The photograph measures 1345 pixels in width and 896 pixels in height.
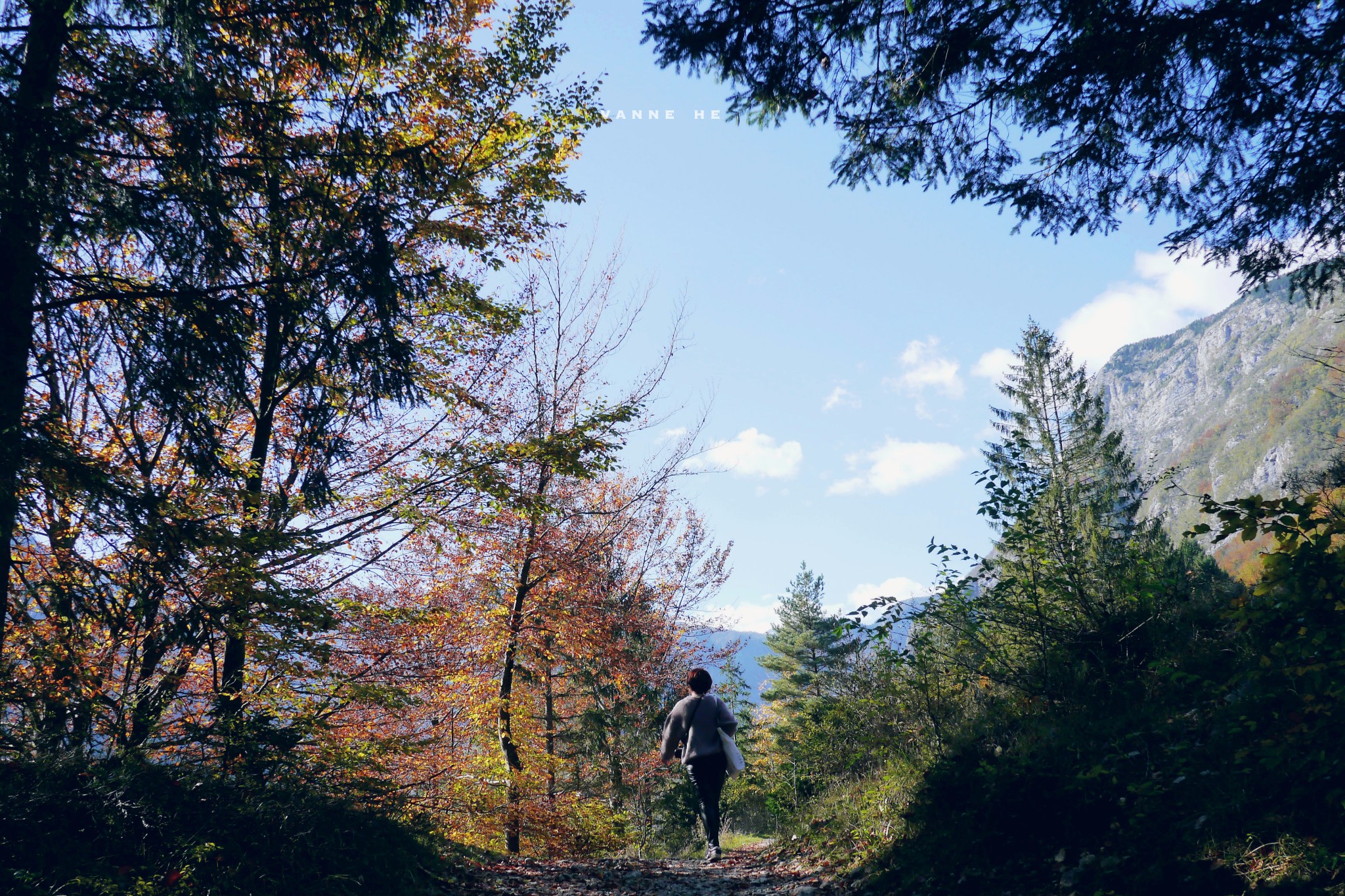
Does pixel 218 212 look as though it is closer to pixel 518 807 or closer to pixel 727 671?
pixel 518 807

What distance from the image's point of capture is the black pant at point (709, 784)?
8.17 m

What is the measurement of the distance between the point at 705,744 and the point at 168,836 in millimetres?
5506

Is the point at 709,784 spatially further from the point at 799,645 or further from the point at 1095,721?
the point at 799,645

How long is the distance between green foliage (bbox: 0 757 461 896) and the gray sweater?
3759mm

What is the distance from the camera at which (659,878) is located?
23.1ft

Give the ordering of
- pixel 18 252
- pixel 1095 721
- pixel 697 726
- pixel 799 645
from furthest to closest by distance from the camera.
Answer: pixel 799 645, pixel 697 726, pixel 1095 721, pixel 18 252

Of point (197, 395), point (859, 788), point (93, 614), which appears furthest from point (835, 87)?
point (859, 788)

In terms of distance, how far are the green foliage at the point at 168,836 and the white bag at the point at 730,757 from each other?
3.95m

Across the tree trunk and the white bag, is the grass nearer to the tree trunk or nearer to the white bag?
the tree trunk

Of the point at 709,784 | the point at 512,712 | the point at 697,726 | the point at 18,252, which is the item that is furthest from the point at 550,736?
the point at 18,252

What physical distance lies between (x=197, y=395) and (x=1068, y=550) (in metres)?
6.92

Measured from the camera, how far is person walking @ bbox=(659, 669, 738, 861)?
26.8 feet

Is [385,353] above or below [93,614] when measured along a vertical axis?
above

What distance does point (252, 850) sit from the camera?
427 cm
